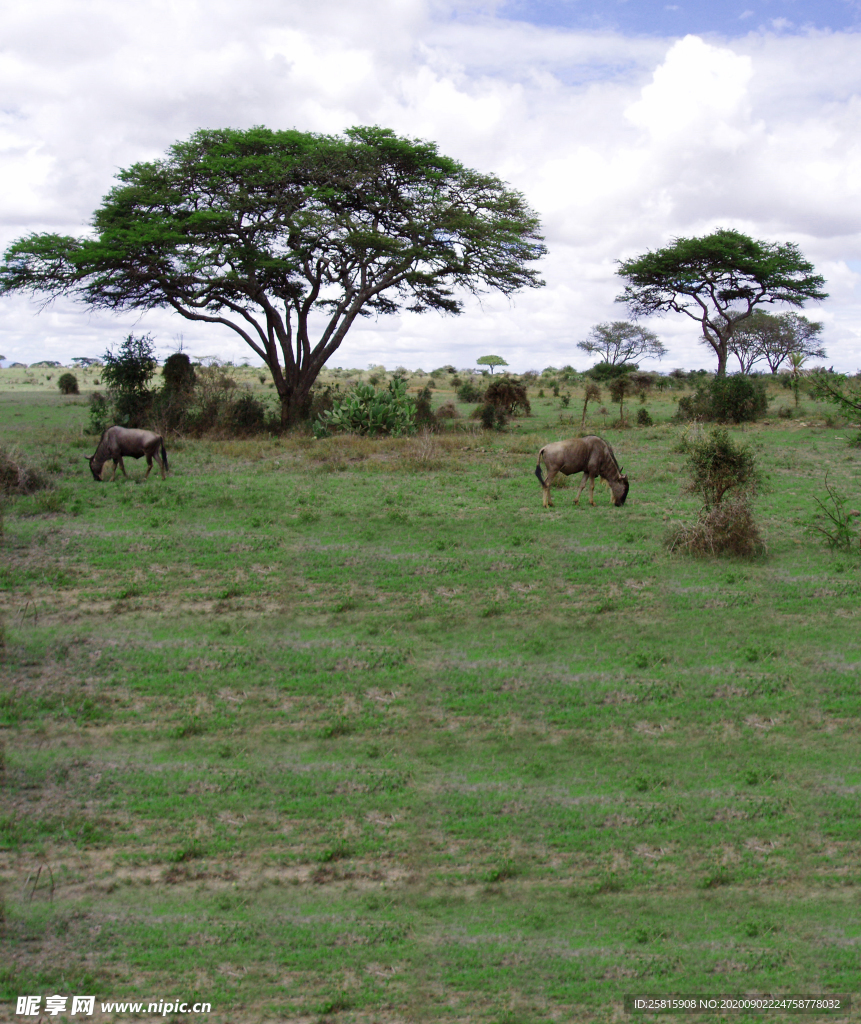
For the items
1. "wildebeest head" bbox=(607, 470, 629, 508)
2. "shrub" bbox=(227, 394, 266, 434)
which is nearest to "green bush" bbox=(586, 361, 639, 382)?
"shrub" bbox=(227, 394, 266, 434)

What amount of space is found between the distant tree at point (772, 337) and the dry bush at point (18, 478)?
4743 cm

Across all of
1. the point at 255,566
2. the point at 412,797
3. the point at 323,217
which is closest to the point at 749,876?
the point at 412,797

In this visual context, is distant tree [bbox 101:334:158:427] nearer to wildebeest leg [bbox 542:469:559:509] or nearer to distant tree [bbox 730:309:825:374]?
wildebeest leg [bbox 542:469:559:509]

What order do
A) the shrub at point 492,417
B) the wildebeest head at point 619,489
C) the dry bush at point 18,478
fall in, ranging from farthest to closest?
the shrub at point 492,417
the dry bush at point 18,478
the wildebeest head at point 619,489

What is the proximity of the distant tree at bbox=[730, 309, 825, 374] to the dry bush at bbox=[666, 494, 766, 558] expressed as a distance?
46043 mm

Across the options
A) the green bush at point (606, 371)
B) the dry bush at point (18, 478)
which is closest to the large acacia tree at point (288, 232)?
the dry bush at point (18, 478)

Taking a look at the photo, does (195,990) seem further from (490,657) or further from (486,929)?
(490,657)

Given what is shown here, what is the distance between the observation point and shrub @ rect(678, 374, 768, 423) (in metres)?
29.5

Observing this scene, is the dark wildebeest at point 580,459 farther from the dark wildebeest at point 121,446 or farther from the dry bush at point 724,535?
the dark wildebeest at point 121,446

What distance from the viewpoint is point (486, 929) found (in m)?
4.96

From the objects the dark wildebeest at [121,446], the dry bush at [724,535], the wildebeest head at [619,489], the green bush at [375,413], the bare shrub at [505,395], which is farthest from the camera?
the bare shrub at [505,395]

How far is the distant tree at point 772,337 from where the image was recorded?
55431mm

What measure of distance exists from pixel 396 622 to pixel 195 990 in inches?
199

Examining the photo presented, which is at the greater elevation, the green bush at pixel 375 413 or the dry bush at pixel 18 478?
the green bush at pixel 375 413
